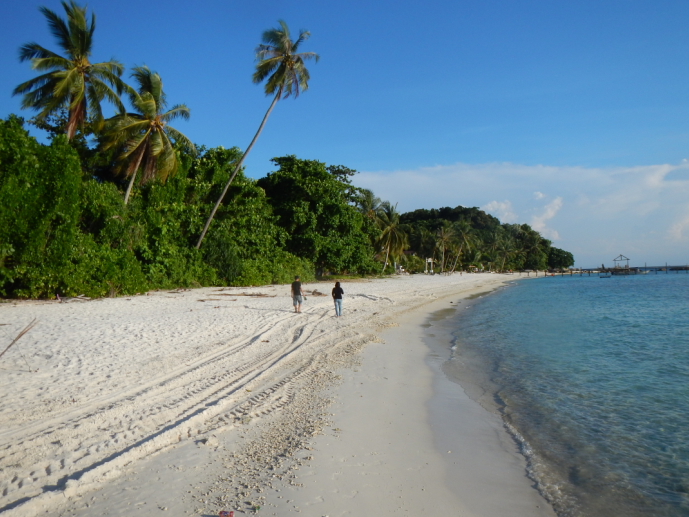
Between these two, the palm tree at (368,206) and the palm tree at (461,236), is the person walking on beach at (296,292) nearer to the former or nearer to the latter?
the palm tree at (368,206)

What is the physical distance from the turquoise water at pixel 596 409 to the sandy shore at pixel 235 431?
522 mm

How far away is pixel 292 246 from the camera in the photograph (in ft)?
107

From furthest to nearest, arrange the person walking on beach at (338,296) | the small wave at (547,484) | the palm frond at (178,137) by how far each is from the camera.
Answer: the palm frond at (178,137) → the person walking on beach at (338,296) → the small wave at (547,484)

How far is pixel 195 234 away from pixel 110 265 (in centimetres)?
773

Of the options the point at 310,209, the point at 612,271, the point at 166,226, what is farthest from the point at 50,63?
the point at 612,271

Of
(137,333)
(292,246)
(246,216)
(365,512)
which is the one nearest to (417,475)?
(365,512)

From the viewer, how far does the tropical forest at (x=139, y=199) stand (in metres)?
14.7

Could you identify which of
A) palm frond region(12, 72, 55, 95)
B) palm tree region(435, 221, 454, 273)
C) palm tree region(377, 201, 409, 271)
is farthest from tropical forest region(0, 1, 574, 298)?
palm tree region(435, 221, 454, 273)

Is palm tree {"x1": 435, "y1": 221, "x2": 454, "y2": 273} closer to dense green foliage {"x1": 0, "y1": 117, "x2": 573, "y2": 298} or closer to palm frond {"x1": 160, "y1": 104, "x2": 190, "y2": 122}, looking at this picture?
dense green foliage {"x1": 0, "y1": 117, "x2": 573, "y2": 298}

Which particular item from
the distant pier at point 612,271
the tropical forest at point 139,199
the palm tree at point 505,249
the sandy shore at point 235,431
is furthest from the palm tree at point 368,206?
the distant pier at point 612,271

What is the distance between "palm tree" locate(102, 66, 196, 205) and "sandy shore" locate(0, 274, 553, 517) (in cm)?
1239

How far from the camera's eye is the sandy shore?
3716 millimetres

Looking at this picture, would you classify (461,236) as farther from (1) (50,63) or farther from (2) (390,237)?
(1) (50,63)

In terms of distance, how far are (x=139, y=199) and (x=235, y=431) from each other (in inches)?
755
